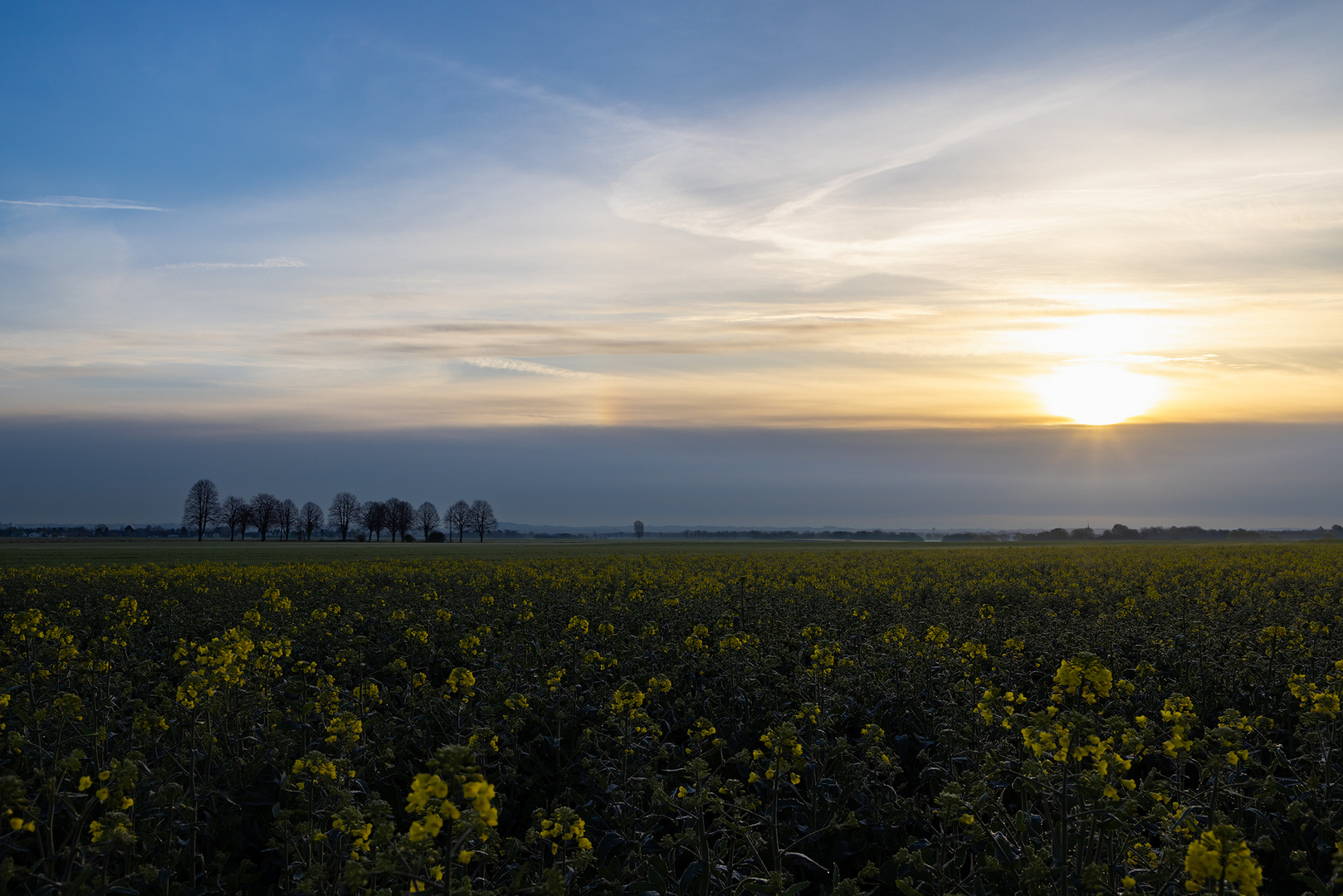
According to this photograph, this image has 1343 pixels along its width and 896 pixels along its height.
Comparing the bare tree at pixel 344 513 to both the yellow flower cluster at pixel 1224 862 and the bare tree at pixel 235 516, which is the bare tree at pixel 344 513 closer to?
the bare tree at pixel 235 516

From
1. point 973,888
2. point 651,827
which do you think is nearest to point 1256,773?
point 973,888

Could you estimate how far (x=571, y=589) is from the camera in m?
19.9

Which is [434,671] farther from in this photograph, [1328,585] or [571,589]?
[1328,585]

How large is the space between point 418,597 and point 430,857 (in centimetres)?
1459

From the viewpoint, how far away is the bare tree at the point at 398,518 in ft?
559

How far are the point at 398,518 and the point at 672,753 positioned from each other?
574ft

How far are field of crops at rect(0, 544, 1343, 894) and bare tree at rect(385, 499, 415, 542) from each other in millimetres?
162296

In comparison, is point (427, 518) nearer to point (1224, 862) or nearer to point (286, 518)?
point (286, 518)

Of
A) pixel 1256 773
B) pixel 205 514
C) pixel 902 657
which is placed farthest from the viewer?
pixel 205 514

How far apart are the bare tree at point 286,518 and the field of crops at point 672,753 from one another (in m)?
171

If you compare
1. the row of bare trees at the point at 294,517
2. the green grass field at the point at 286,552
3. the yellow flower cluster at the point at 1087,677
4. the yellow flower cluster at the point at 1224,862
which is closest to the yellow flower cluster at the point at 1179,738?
the yellow flower cluster at the point at 1087,677

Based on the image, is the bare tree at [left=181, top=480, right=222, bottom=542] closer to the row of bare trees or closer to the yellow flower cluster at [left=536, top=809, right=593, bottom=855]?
the row of bare trees

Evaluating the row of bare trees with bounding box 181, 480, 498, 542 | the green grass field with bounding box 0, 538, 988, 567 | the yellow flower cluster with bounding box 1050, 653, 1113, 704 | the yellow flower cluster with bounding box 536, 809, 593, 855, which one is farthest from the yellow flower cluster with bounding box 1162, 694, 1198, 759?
the row of bare trees with bounding box 181, 480, 498, 542

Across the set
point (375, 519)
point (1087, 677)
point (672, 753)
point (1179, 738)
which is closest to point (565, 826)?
point (672, 753)
